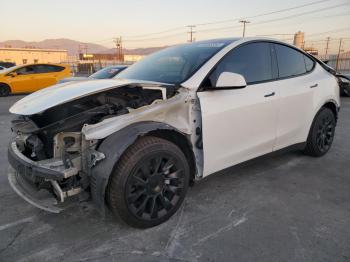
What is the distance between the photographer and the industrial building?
63.8m

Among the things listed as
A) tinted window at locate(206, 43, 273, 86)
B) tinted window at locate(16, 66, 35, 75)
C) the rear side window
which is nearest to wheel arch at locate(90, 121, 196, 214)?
tinted window at locate(206, 43, 273, 86)

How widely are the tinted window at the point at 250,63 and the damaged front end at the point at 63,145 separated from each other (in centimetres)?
71

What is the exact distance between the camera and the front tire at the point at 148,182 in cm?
248

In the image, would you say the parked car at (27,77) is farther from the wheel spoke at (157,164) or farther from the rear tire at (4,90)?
the wheel spoke at (157,164)

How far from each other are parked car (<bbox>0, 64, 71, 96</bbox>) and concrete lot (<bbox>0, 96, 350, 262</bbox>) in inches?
438

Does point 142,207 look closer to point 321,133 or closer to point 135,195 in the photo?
point 135,195

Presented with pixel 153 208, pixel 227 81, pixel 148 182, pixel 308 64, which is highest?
pixel 308 64

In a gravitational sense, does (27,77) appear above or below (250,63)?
below

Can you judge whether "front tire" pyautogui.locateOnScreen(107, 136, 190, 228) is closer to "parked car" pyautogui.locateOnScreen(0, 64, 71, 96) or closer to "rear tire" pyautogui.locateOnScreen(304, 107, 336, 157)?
"rear tire" pyautogui.locateOnScreen(304, 107, 336, 157)

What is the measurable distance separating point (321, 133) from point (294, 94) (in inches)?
42.3

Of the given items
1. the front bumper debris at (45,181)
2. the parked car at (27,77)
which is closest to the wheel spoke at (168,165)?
the front bumper debris at (45,181)

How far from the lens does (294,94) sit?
3.79m

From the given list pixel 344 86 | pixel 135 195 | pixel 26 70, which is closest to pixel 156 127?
pixel 135 195

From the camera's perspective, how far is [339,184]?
3.72m
